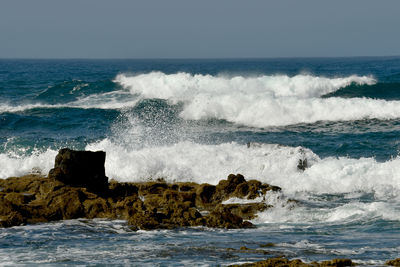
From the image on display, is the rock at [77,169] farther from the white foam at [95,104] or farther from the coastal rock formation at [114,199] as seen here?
the white foam at [95,104]

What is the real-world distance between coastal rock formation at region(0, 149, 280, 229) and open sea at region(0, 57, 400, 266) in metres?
0.37

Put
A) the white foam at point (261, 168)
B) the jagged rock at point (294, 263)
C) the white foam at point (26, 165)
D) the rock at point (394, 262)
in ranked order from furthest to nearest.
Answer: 1. the white foam at point (26, 165)
2. the white foam at point (261, 168)
3. the rock at point (394, 262)
4. the jagged rock at point (294, 263)

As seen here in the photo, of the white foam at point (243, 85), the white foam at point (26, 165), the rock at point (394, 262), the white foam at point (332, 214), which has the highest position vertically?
the white foam at point (243, 85)

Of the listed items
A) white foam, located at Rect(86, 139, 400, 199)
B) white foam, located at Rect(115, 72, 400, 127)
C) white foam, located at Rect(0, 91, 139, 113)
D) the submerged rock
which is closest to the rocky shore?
the submerged rock

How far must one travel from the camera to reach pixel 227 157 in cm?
1872

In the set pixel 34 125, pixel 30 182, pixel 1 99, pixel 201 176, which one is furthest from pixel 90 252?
pixel 1 99

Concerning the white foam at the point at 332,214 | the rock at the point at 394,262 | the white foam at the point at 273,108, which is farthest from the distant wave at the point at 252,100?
the rock at the point at 394,262

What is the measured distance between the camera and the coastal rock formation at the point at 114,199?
12.1 meters

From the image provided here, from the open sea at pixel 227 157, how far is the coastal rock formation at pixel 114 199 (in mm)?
372

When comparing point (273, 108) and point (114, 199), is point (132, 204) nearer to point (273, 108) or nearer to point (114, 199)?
point (114, 199)

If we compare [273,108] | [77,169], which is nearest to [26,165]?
[77,169]

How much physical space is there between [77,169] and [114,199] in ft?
3.53

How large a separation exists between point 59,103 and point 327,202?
24.6m

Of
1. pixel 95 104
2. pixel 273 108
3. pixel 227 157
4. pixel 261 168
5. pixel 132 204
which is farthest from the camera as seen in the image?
pixel 95 104
